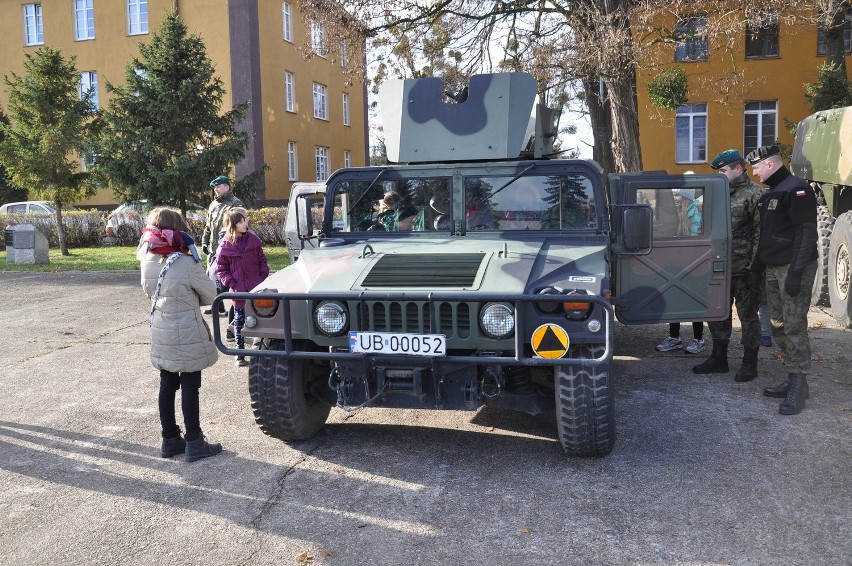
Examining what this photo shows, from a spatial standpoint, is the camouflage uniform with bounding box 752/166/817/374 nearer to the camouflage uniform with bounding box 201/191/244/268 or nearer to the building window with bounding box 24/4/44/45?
the camouflage uniform with bounding box 201/191/244/268

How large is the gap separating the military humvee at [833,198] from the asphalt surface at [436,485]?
2.69 m

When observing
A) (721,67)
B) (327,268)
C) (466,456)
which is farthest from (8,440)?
(721,67)

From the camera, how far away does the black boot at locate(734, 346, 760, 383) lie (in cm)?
648

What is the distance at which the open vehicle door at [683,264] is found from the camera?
5.86 m

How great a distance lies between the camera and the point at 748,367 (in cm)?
652

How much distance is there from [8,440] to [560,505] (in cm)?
376

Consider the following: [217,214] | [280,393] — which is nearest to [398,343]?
[280,393]

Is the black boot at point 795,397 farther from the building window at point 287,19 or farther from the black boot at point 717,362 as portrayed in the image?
the building window at point 287,19

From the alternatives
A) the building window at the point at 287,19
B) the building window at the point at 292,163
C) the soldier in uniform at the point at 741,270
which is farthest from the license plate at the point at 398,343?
the building window at the point at 287,19

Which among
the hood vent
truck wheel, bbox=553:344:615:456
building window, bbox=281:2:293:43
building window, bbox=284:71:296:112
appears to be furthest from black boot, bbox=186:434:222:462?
building window, bbox=281:2:293:43

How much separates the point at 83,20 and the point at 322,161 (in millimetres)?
9847

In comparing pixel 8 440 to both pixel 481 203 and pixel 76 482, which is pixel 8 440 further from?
pixel 481 203

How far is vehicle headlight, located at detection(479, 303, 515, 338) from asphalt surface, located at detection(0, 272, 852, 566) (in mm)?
842

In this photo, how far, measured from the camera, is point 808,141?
10.3 m
